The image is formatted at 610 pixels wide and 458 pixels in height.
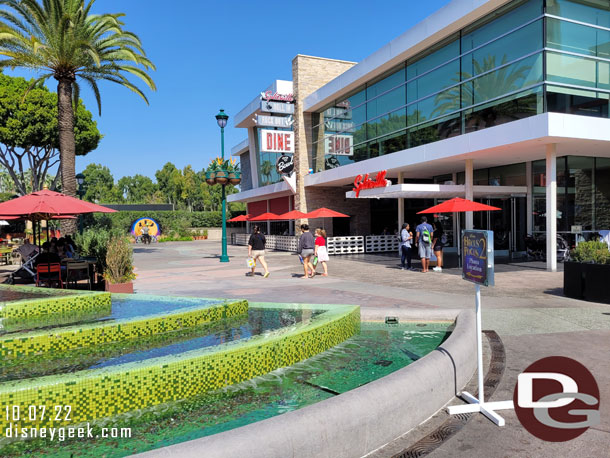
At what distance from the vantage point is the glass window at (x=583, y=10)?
536 inches

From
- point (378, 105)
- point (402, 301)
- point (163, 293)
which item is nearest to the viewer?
point (402, 301)

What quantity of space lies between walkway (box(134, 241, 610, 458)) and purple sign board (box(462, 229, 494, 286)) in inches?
48.3

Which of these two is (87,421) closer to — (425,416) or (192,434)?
(192,434)

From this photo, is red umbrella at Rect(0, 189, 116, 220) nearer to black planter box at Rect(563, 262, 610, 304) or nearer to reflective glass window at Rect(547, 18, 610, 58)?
black planter box at Rect(563, 262, 610, 304)

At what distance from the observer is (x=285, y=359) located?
530cm

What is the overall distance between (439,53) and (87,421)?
60.6ft

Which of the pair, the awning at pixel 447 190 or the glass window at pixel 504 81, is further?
the awning at pixel 447 190

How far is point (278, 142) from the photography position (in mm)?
28578

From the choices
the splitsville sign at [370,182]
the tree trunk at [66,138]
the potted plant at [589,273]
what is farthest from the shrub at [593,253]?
the tree trunk at [66,138]

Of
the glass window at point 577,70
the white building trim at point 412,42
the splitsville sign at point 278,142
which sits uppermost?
the white building trim at point 412,42

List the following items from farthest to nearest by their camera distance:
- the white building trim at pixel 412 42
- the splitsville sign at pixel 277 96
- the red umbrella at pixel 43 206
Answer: the splitsville sign at pixel 277 96, the white building trim at pixel 412 42, the red umbrella at pixel 43 206

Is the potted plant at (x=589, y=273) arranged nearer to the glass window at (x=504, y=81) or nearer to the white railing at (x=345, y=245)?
the glass window at (x=504, y=81)

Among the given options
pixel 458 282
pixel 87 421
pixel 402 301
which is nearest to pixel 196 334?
pixel 87 421

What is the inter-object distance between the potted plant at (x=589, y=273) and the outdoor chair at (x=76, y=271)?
11.4m
